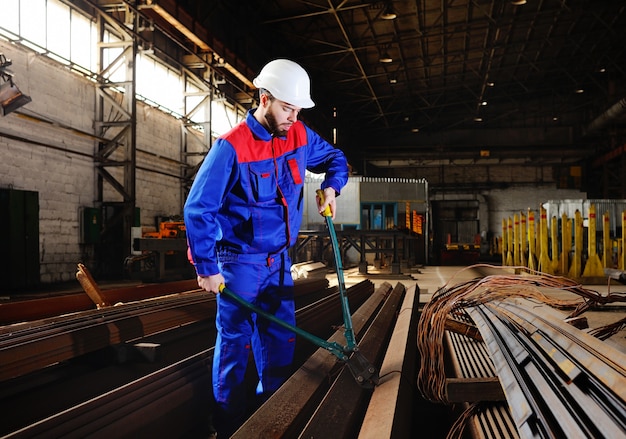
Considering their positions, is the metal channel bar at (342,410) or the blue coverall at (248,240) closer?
the metal channel bar at (342,410)

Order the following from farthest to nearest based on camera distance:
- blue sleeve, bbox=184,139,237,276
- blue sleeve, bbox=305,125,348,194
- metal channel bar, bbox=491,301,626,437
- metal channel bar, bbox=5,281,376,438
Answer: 1. blue sleeve, bbox=305,125,348,194
2. blue sleeve, bbox=184,139,237,276
3. metal channel bar, bbox=5,281,376,438
4. metal channel bar, bbox=491,301,626,437

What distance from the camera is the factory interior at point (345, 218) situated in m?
1.99

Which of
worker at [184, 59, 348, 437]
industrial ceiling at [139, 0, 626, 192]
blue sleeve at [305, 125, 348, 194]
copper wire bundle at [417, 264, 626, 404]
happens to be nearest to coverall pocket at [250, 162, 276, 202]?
worker at [184, 59, 348, 437]

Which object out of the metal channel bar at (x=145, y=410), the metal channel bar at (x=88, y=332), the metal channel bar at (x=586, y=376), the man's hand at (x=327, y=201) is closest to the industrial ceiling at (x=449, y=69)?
the metal channel bar at (x=88, y=332)

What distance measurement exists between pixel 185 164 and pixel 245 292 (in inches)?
466

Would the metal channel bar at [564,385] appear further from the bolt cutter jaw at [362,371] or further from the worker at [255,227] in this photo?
the worker at [255,227]

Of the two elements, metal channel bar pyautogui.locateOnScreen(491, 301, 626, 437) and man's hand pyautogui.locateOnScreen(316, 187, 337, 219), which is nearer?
metal channel bar pyautogui.locateOnScreen(491, 301, 626, 437)

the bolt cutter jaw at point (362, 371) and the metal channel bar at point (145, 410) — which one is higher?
the bolt cutter jaw at point (362, 371)

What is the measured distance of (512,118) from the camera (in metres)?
23.4

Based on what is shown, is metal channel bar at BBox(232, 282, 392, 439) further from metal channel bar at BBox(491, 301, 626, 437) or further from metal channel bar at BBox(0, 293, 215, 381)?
metal channel bar at BBox(0, 293, 215, 381)

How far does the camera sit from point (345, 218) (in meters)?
15.6

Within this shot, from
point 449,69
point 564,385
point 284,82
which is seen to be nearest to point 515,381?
point 564,385

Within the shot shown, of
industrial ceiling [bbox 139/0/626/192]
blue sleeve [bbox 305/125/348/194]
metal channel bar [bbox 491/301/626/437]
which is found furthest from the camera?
industrial ceiling [bbox 139/0/626/192]

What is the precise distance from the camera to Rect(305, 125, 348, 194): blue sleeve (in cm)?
248
